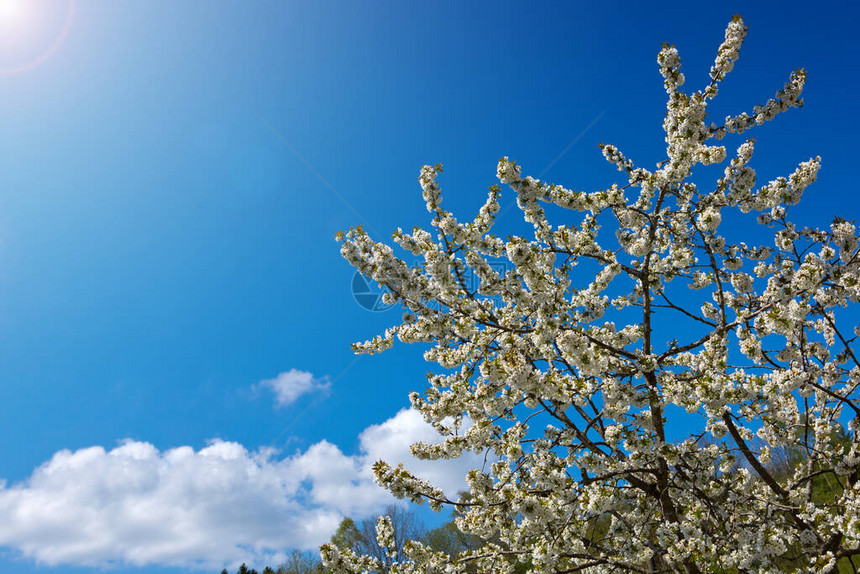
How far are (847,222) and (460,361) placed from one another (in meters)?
5.40

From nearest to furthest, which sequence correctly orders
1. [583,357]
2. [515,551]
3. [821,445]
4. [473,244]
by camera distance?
1. [583,357]
2. [473,244]
3. [515,551]
4. [821,445]

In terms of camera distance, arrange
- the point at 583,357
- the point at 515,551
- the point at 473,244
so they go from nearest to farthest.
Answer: the point at 583,357 → the point at 473,244 → the point at 515,551

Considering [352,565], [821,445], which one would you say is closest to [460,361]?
[352,565]

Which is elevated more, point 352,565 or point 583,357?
point 583,357

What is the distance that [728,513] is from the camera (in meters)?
6.46

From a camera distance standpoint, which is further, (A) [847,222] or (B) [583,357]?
(A) [847,222]

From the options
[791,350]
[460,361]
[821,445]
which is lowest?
[821,445]

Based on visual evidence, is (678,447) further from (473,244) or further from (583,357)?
(473,244)

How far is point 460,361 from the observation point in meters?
6.47

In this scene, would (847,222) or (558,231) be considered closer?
(847,222)

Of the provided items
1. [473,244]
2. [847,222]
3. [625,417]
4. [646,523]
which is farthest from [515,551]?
[847,222]

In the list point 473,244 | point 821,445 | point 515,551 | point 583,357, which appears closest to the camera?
point 583,357

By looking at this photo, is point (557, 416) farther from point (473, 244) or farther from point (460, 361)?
point (473, 244)

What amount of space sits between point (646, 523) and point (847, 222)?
192 inches
